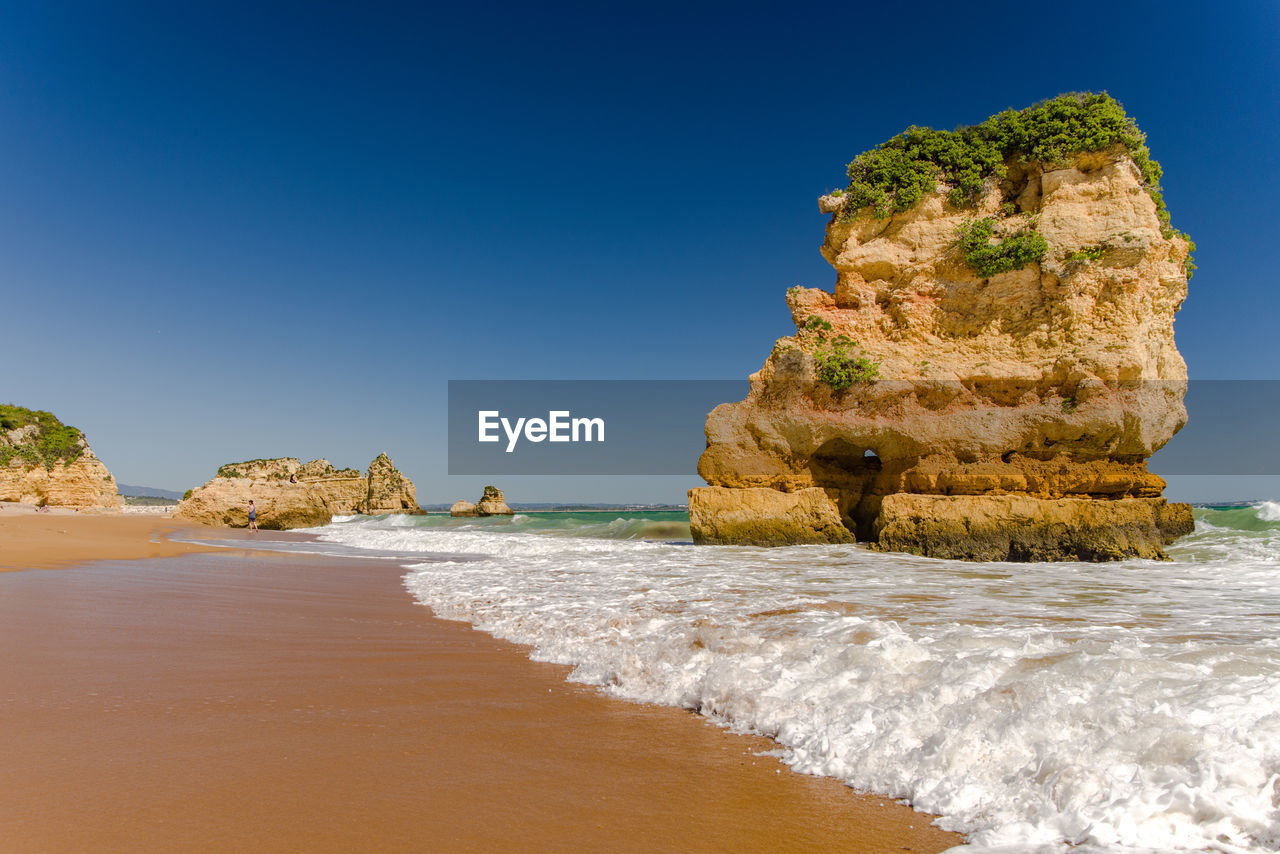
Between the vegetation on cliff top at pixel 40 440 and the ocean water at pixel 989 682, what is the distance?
3728cm

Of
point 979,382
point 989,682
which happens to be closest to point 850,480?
point 979,382

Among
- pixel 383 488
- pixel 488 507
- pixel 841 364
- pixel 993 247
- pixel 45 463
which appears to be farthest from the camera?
pixel 488 507

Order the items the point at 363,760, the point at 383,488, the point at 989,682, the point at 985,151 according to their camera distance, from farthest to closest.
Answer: the point at 383,488, the point at 985,151, the point at 989,682, the point at 363,760

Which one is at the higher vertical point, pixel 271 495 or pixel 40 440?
pixel 40 440

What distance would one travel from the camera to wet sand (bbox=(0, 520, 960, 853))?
2033 mm

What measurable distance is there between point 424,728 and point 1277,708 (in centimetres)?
348

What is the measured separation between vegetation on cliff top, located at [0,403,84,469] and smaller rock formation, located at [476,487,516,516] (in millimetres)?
24385

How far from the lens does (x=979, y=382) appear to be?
12.8 metres

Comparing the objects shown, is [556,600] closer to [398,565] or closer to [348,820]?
[348,820]

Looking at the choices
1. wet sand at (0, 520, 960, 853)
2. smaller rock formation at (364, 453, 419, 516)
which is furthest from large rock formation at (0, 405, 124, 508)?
wet sand at (0, 520, 960, 853)

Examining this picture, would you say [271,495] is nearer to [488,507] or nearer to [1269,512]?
[488,507]

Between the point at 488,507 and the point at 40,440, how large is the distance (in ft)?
86.4

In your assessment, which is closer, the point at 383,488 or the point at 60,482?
the point at 60,482

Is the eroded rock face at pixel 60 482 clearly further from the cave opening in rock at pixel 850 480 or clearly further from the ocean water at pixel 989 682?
the cave opening in rock at pixel 850 480
